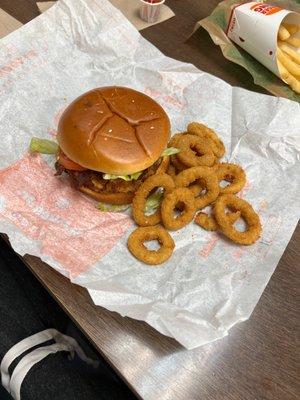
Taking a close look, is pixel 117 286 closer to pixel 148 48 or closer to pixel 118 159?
pixel 118 159

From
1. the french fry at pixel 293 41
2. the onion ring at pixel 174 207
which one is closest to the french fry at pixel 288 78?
the french fry at pixel 293 41

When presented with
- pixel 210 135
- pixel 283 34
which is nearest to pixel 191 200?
pixel 210 135

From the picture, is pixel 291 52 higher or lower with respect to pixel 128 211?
higher

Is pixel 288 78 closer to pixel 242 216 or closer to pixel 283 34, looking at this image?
pixel 283 34

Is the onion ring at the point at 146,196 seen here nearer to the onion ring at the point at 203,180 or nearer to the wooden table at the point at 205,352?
the onion ring at the point at 203,180

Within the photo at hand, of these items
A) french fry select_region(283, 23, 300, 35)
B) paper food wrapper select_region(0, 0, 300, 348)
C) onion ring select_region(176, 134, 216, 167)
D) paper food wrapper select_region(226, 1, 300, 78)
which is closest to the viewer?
paper food wrapper select_region(0, 0, 300, 348)

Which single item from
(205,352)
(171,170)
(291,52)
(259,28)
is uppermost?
(259,28)

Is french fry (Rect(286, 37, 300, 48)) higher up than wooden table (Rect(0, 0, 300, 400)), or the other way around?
french fry (Rect(286, 37, 300, 48))

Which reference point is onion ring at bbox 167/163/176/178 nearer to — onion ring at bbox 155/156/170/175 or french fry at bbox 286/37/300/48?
onion ring at bbox 155/156/170/175

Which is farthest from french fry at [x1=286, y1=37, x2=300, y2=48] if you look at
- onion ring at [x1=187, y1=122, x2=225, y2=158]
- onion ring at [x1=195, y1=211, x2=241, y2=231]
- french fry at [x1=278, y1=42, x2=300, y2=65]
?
onion ring at [x1=195, y1=211, x2=241, y2=231]
